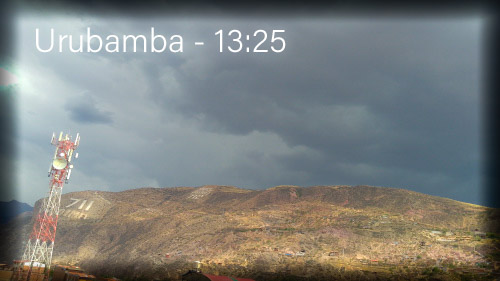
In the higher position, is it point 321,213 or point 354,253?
point 321,213

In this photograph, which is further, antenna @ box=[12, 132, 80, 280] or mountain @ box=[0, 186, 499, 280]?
mountain @ box=[0, 186, 499, 280]

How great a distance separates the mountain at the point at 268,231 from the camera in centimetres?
6206

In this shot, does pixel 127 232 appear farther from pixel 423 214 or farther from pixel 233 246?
pixel 423 214

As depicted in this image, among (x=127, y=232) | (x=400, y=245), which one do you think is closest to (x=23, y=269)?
(x=127, y=232)

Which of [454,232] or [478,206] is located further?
[478,206]

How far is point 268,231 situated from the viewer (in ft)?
252

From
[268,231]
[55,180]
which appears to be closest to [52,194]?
[55,180]

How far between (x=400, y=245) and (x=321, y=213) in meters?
22.5

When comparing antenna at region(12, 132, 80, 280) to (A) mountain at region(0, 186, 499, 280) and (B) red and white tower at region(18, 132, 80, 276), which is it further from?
(A) mountain at region(0, 186, 499, 280)

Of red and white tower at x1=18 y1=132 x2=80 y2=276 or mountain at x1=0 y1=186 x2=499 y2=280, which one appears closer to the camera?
red and white tower at x1=18 y1=132 x2=80 y2=276

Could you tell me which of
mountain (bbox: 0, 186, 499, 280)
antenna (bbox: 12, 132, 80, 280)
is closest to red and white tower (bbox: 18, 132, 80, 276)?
antenna (bbox: 12, 132, 80, 280)

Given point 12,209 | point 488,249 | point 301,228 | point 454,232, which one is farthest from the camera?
point 12,209

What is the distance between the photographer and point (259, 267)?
61219mm

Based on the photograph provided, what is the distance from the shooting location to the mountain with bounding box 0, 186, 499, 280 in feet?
204
